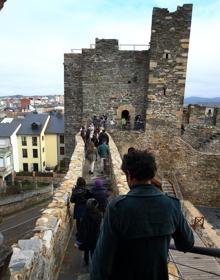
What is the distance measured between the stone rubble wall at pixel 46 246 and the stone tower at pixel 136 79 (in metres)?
10.7

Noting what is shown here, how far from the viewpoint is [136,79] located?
642 inches

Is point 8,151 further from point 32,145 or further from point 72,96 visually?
point 72,96

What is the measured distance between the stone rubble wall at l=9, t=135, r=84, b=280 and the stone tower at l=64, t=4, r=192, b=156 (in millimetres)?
10748

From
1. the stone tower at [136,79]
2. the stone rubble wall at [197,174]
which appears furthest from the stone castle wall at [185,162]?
the stone tower at [136,79]

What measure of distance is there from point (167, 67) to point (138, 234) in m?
14.4

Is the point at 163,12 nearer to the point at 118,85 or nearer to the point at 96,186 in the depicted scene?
the point at 118,85

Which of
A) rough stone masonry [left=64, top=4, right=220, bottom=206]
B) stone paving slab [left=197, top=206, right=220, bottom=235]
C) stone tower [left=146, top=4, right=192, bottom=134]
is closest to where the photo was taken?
stone paving slab [left=197, top=206, right=220, bottom=235]

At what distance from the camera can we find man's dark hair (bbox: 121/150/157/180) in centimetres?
203

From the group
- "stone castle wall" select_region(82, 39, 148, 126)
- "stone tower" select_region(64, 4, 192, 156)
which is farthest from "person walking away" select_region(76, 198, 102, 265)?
"stone castle wall" select_region(82, 39, 148, 126)

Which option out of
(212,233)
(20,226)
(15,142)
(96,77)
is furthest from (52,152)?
(212,233)

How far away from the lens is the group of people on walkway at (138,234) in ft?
Result: 6.04

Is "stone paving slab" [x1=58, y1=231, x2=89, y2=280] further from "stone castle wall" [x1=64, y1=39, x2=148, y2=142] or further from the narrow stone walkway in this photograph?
"stone castle wall" [x1=64, y1=39, x2=148, y2=142]

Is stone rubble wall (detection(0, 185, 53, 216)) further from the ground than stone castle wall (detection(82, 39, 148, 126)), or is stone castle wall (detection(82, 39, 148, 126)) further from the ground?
stone castle wall (detection(82, 39, 148, 126))

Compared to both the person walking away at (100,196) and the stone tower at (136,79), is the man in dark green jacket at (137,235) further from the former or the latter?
the stone tower at (136,79)
